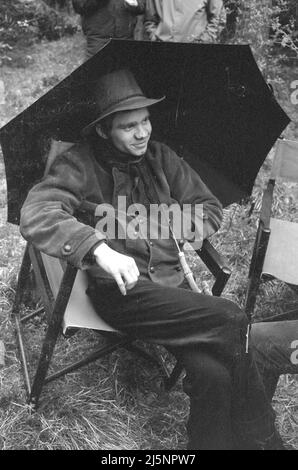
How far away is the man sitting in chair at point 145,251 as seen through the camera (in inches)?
95.9

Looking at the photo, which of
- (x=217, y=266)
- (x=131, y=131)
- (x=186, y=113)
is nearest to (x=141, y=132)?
(x=131, y=131)

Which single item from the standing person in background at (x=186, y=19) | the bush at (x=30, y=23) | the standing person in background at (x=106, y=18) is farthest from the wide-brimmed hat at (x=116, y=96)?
the bush at (x=30, y=23)

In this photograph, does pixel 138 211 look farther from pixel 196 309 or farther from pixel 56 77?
pixel 56 77

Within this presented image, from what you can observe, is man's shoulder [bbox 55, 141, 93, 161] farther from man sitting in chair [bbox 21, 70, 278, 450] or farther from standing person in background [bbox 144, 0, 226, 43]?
standing person in background [bbox 144, 0, 226, 43]

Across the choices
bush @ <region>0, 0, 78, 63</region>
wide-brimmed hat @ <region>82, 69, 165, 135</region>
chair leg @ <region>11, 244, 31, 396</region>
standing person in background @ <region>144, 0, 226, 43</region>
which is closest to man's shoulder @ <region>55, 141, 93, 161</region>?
wide-brimmed hat @ <region>82, 69, 165, 135</region>

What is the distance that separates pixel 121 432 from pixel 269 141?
5.39 feet

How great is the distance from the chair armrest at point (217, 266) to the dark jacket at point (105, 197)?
0.30 ft

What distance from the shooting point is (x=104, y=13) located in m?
5.00

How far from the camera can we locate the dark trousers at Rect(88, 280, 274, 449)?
239cm

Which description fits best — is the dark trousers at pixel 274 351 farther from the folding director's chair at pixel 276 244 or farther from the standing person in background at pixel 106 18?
the standing person in background at pixel 106 18

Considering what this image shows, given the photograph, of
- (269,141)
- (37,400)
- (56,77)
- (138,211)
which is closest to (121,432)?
(37,400)

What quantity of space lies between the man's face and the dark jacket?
72 mm

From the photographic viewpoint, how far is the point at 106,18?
5.02m

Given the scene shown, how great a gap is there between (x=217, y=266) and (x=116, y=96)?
0.92 m
